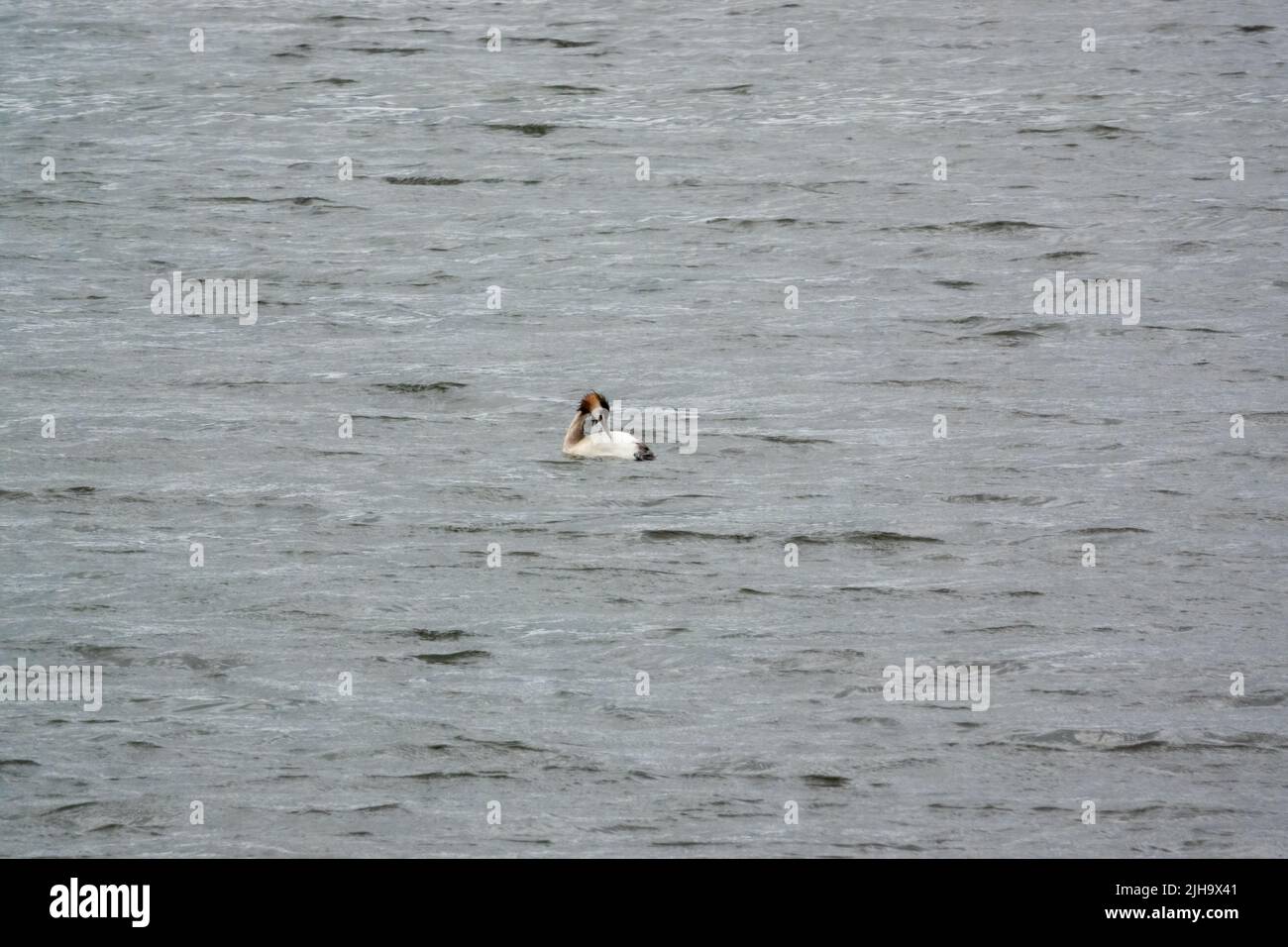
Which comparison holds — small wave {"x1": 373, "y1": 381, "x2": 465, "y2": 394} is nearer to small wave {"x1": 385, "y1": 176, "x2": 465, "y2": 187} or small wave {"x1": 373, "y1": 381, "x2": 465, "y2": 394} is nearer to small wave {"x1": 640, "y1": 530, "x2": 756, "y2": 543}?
small wave {"x1": 640, "y1": 530, "x2": 756, "y2": 543}

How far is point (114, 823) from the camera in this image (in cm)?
1096

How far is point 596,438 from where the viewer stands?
16.2m

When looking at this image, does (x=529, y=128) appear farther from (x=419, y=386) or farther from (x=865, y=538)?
(x=865, y=538)

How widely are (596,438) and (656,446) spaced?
2.80 ft

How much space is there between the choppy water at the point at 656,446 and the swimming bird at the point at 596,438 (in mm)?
241

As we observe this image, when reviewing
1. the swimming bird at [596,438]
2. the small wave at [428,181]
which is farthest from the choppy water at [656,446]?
the swimming bird at [596,438]

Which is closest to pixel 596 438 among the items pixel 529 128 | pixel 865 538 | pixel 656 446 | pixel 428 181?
pixel 656 446

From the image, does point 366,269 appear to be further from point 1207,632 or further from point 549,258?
point 1207,632

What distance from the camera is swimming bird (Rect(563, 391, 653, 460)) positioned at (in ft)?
53.0

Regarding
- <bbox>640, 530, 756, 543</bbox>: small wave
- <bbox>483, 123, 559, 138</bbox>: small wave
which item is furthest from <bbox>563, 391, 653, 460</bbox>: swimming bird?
<bbox>483, 123, 559, 138</bbox>: small wave

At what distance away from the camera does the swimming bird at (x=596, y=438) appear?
16.1 metres

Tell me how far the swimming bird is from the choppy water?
0.24m

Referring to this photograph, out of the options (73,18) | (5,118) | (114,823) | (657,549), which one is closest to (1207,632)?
(657,549)

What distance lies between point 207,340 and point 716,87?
10036mm
